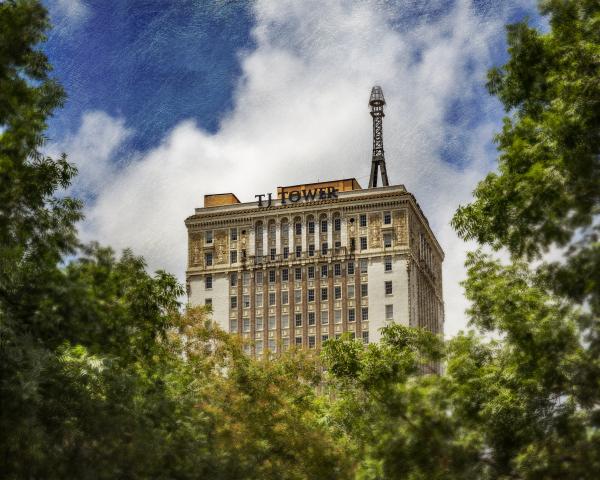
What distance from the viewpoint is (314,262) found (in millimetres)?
121750

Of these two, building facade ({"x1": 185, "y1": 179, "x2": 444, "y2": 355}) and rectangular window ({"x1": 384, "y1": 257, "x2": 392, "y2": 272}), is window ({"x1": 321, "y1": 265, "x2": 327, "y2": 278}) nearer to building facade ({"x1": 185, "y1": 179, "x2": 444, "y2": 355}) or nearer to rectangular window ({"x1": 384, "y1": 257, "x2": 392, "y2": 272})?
building facade ({"x1": 185, "y1": 179, "x2": 444, "y2": 355})

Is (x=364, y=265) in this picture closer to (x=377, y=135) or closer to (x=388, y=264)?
(x=388, y=264)

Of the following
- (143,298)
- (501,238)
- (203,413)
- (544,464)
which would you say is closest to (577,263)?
(544,464)

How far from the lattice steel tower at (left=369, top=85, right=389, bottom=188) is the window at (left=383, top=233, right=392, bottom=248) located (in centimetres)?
1100

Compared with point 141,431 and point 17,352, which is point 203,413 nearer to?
point 141,431

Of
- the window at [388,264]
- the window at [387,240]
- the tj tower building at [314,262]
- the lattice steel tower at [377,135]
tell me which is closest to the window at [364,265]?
the tj tower building at [314,262]

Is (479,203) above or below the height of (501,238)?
above

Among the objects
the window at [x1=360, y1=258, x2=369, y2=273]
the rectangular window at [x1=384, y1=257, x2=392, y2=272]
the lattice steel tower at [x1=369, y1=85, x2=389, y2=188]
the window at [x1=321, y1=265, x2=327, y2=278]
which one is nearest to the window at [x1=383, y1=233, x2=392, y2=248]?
the rectangular window at [x1=384, y1=257, x2=392, y2=272]

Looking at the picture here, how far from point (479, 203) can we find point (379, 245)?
9339 cm

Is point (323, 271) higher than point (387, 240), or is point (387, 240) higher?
point (387, 240)

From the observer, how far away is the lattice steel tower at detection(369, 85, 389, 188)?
128 meters

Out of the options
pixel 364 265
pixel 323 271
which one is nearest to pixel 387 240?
pixel 364 265

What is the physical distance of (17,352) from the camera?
20.7 m

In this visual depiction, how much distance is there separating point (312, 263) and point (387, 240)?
33.7ft
